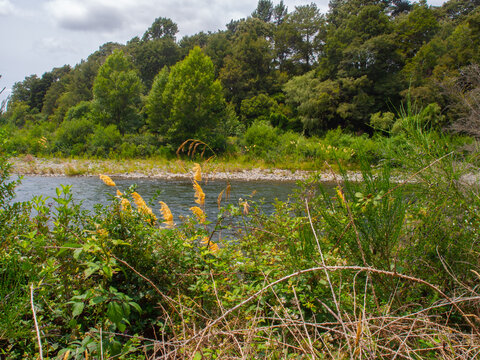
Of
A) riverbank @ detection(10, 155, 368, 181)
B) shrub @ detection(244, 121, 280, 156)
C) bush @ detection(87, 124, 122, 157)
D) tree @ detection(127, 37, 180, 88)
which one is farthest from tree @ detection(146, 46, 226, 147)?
tree @ detection(127, 37, 180, 88)

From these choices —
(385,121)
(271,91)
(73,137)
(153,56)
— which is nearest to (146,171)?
(73,137)

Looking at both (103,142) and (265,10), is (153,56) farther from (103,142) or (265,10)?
(103,142)

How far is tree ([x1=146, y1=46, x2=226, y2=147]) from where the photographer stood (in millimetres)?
23453

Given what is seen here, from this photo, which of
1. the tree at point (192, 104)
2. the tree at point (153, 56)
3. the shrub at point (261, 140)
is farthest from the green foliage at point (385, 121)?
the tree at point (153, 56)

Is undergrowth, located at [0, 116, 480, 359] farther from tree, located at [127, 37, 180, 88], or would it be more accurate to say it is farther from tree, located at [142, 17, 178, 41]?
tree, located at [142, 17, 178, 41]

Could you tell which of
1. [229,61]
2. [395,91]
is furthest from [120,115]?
[395,91]

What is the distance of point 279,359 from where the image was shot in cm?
128

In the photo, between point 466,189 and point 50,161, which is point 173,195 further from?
point 50,161

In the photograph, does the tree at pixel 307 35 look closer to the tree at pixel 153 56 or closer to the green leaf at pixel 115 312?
the tree at pixel 153 56

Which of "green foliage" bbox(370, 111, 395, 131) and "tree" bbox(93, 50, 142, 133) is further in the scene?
"tree" bbox(93, 50, 142, 133)

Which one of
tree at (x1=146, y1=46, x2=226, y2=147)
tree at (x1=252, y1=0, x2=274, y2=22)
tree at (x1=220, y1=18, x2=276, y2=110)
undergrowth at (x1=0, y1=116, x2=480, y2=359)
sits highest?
tree at (x1=252, y1=0, x2=274, y2=22)

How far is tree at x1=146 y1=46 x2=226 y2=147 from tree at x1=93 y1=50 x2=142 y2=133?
3212mm

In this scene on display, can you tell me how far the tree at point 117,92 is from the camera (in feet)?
85.8

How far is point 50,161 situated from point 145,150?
6326mm
